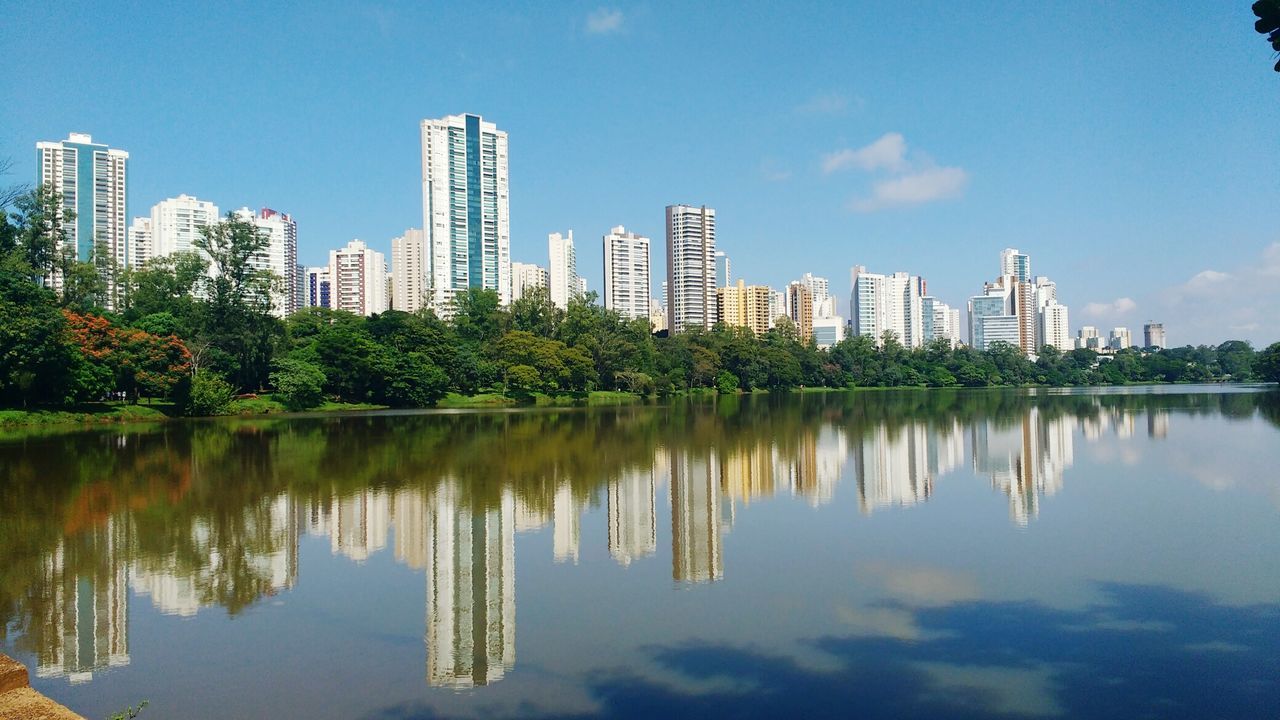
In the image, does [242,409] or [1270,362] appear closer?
[242,409]

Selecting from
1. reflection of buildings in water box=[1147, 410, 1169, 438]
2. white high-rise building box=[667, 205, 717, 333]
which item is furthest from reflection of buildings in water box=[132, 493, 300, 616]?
white high-rise building box=[667, 205, 717, 333]

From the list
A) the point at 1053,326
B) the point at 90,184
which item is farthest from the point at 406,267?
the point at 1053,326

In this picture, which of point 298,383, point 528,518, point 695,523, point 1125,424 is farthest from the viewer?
point 298,383

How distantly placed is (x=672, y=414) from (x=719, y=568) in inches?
1203

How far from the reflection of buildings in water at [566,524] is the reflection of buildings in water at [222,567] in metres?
2.96

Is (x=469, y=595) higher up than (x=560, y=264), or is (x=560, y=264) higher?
(x=560, y=264)

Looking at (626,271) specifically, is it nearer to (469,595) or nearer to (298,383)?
(298,383)

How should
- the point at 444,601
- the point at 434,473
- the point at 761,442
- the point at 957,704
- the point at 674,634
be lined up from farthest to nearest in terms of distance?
the point at 761,442, the point at 434,473, the point at 444,601, the point at 674,634, the point at 957,704

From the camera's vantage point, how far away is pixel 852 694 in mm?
5469

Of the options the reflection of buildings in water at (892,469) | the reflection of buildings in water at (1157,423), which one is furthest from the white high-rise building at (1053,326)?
the reflection of buildings in water at (892,469)

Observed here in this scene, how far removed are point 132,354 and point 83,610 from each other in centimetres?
3159

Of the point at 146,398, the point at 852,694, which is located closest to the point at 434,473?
the point at 852,694

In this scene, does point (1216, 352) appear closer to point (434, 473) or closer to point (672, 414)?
point (672, 414)

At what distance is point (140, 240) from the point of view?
10438 cm
